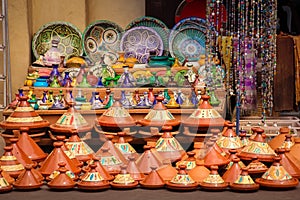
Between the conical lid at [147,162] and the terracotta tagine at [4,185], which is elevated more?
the conical lid at [147,162]

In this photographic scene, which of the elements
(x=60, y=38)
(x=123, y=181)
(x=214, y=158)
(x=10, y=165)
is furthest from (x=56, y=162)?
(x=60, y=38)

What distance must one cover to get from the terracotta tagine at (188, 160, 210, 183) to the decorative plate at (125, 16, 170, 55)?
10.4 ft

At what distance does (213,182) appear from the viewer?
9.43 ft

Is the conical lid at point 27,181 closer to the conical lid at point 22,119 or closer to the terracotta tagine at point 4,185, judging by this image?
the terracotta tagine at point 4,185

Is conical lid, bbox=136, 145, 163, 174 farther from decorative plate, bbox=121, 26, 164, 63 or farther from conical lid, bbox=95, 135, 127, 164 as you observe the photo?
decorative plate, bbox=121, 26, 164, 63

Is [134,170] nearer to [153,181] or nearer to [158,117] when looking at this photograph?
[153,181]

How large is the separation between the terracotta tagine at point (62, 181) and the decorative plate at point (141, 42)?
3200 millimetres

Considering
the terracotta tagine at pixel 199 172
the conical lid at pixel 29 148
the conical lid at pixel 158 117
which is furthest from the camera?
the conical lid at pixel 158 117

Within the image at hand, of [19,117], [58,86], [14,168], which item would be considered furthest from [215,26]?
[14,168]

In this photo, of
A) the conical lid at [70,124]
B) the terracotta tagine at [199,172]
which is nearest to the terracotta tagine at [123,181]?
the terracotta tagine at [199,172]

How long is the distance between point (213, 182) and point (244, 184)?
13 cm

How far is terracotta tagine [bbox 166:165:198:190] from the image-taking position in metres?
2.87

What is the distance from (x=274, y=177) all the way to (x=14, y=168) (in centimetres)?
115

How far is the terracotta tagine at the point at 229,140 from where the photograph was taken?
332 cm
